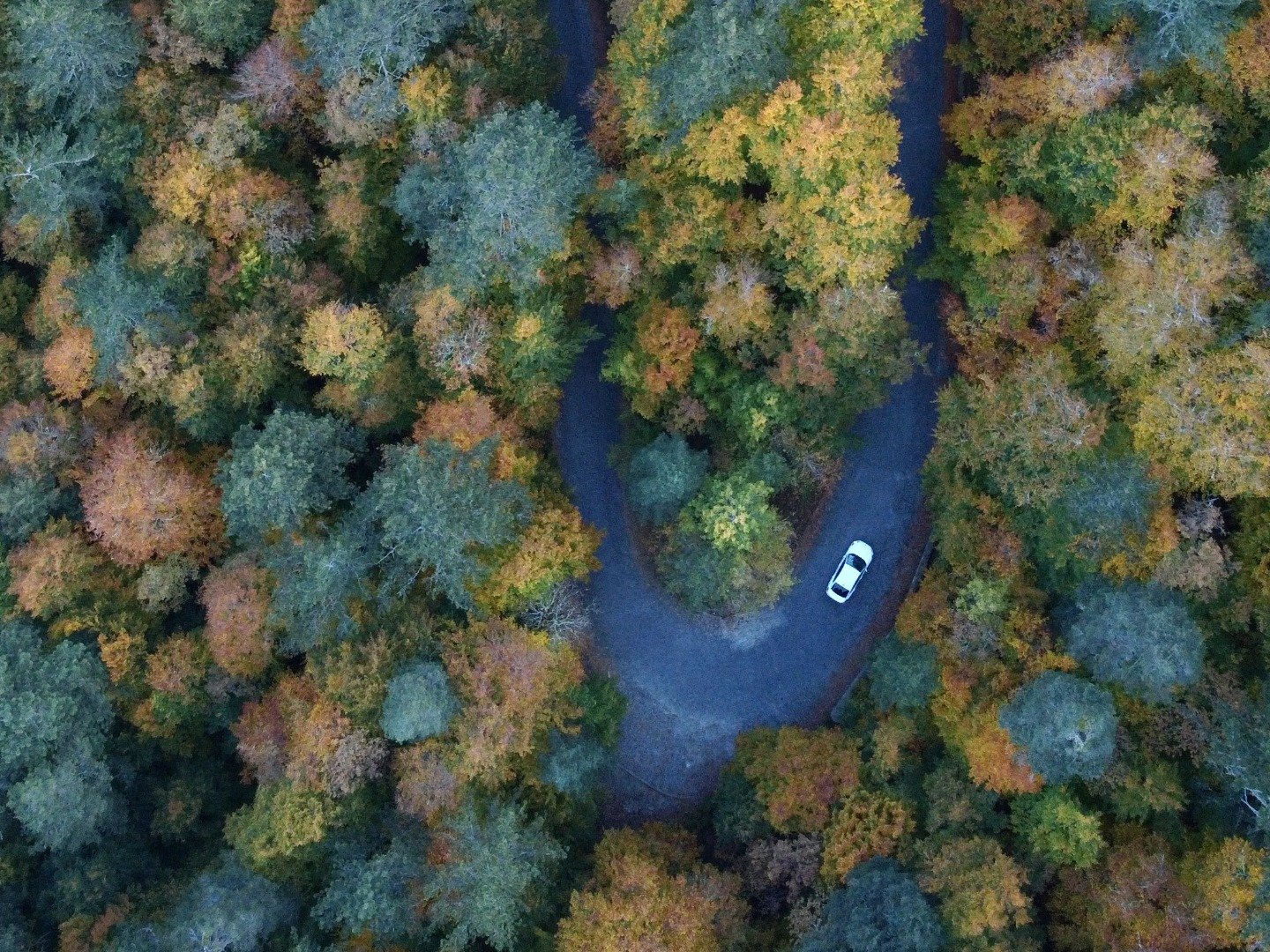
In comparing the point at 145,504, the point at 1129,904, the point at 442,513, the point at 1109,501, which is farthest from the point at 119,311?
the point at 1129,904

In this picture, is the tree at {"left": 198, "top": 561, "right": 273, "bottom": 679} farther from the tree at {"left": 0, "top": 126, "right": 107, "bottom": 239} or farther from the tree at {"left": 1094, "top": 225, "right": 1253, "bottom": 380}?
the tree at {"left": 1094, "top": 225, "right": 1253, "bottom": 380}

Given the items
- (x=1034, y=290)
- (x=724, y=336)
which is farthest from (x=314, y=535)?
(x=1034, y=290)

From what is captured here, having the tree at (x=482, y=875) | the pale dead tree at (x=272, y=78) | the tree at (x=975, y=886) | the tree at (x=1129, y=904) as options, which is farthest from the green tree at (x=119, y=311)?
the tree at (x=1129, y=904)

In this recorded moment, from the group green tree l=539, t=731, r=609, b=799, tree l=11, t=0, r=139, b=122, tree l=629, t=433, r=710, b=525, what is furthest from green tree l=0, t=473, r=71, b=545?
tree l=629, t=433, r=710, b=525

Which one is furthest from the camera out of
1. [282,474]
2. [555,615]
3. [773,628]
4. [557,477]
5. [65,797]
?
[773,628]

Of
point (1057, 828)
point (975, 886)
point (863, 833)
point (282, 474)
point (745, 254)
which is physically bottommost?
point (1057, 828)

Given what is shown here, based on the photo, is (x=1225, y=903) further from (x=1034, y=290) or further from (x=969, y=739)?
(x=1034, y=290)

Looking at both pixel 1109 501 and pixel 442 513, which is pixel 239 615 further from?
pixel 1109 501
